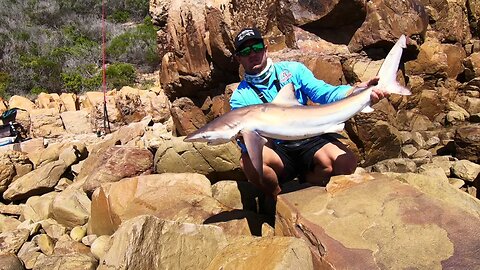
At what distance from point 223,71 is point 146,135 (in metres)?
2.53

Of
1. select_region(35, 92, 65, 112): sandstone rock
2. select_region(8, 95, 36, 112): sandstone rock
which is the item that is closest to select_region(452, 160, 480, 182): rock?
select_region(35, 92, 65, 112): sandstone rock

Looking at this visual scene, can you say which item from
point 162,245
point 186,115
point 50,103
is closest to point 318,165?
point 162,245

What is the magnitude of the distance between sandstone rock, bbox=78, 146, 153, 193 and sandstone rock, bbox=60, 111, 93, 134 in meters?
4.68

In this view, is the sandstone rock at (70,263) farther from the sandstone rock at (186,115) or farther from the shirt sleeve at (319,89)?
the sandstone rock at (186,115)

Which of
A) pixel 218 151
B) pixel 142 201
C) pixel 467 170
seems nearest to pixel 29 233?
pixel 142 201

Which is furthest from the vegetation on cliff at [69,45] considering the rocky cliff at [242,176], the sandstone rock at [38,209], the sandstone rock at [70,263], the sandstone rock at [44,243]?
the sandstone rock at [70,263]

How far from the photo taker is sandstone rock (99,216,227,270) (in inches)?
133

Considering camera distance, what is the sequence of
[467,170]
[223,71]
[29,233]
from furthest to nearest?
[223,71], [467,170], [29,233]

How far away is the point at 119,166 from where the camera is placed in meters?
6.54

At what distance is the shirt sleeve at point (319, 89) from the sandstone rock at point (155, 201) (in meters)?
1.53

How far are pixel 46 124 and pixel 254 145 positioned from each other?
366 inches

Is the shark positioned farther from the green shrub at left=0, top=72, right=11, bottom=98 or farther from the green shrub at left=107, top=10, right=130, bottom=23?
the green shrub at left=107, top=10, right=130, bottom=23

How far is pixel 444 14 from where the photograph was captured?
8914 millimetres

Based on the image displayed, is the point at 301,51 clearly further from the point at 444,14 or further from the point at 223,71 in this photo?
the point at 444,14
